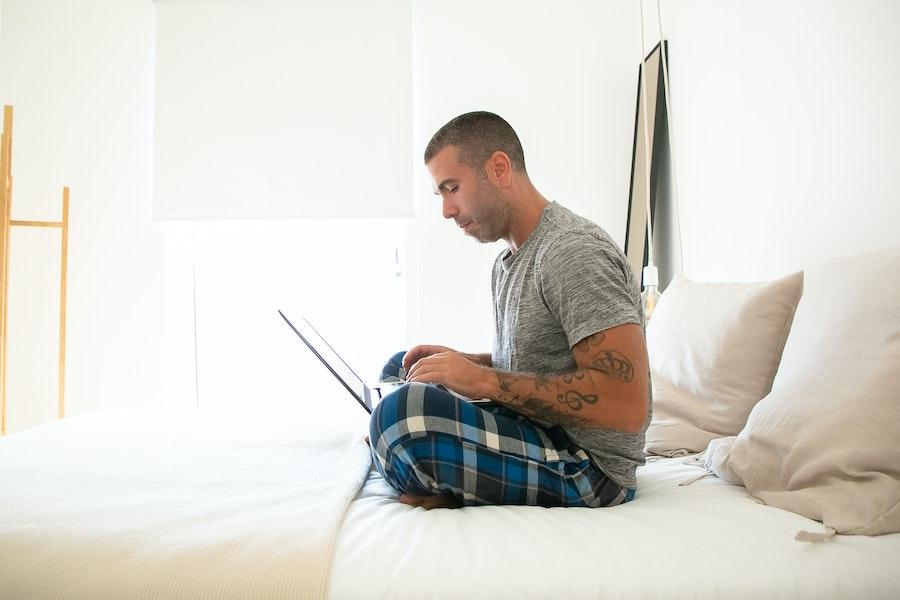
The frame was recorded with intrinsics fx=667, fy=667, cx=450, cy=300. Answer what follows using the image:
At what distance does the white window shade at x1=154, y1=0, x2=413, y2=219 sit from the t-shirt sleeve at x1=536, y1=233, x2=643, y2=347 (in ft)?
6.95

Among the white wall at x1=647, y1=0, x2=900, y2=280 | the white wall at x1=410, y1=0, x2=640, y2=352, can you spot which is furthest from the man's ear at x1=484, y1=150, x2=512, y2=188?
the white wall at x1=410, y1=0, x2=640, y2=352

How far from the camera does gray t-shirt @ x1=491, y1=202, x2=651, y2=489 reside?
1161 mm

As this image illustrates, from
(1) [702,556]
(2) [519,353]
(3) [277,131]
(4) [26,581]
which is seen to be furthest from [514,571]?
(3) [277,131]

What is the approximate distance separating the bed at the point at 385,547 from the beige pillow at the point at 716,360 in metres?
0.28

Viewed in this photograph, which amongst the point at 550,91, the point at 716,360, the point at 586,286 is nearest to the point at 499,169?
the point at 586,286

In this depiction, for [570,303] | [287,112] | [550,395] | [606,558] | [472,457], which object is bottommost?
[606,558]

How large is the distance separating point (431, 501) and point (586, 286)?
466mm

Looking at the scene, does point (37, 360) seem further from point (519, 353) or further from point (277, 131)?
point (519, 353)

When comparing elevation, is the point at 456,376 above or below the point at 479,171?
below

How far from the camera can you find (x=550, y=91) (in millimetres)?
3324

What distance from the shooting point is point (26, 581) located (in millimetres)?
891

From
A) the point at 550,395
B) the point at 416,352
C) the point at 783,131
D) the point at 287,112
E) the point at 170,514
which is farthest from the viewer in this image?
the point at 287,112

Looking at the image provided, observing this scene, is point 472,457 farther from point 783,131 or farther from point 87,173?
point 87,173

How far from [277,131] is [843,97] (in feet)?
8.23
